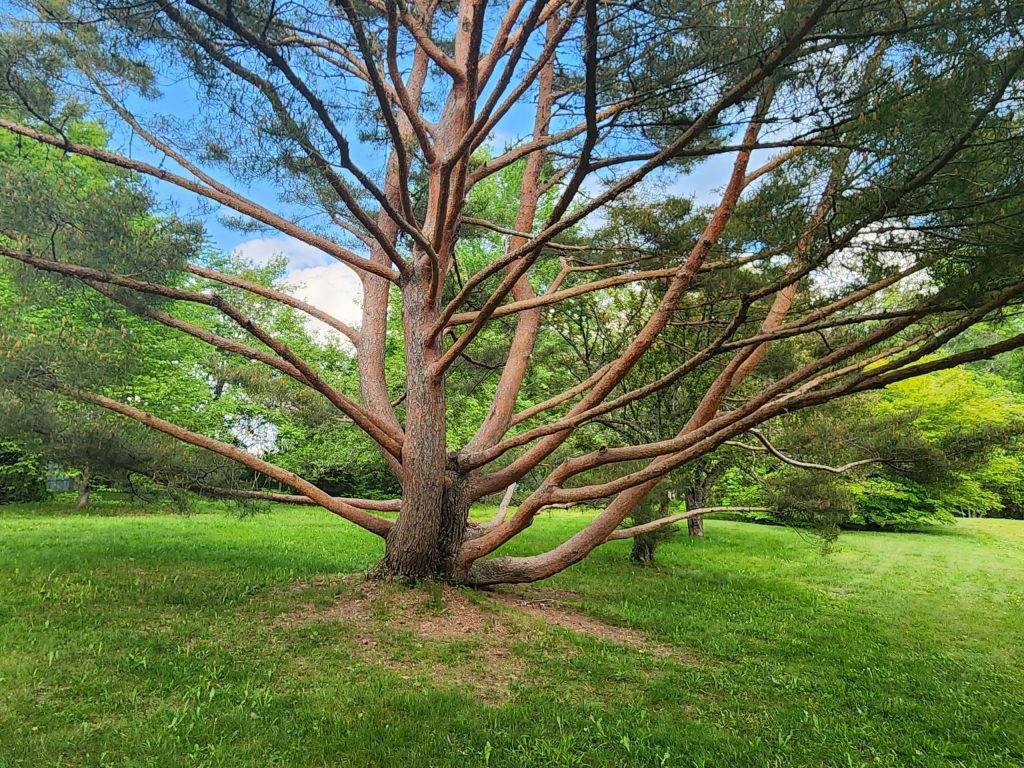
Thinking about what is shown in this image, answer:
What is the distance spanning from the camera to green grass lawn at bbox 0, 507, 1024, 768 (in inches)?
116

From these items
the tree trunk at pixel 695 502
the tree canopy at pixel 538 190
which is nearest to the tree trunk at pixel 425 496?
the tree canopy at pixel 538 190

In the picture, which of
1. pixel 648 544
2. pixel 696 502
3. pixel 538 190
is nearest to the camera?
pixel 538 190

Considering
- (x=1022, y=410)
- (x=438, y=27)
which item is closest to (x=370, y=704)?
(x=438, y=27)

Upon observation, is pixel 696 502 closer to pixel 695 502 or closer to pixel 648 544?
pixel 695 502

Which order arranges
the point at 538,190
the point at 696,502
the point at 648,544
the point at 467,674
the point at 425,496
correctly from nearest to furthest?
the point at 467,674
the point at 425,496
the point at 538,190
the point at 648,544
the point at 696,502

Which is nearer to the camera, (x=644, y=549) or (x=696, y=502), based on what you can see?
(x=644, y=549)

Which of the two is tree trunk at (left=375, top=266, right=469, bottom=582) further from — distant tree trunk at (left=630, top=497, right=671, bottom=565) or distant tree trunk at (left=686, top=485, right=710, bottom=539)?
distant tree trunk at (left=686, top=485, right=710, bottom=539)

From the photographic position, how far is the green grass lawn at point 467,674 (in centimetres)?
294

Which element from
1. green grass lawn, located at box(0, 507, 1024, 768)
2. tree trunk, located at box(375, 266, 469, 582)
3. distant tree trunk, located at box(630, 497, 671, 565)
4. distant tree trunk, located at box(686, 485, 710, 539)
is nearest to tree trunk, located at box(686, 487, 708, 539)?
distant tree trunk, located at box(686, 485, 710, 539)

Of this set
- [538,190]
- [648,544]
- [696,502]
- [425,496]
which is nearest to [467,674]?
[425,496]

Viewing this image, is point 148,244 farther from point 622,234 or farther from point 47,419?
point 622,234

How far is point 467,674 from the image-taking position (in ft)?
13.2

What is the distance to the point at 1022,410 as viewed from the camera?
52.1 feet

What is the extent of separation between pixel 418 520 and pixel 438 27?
588 cm
